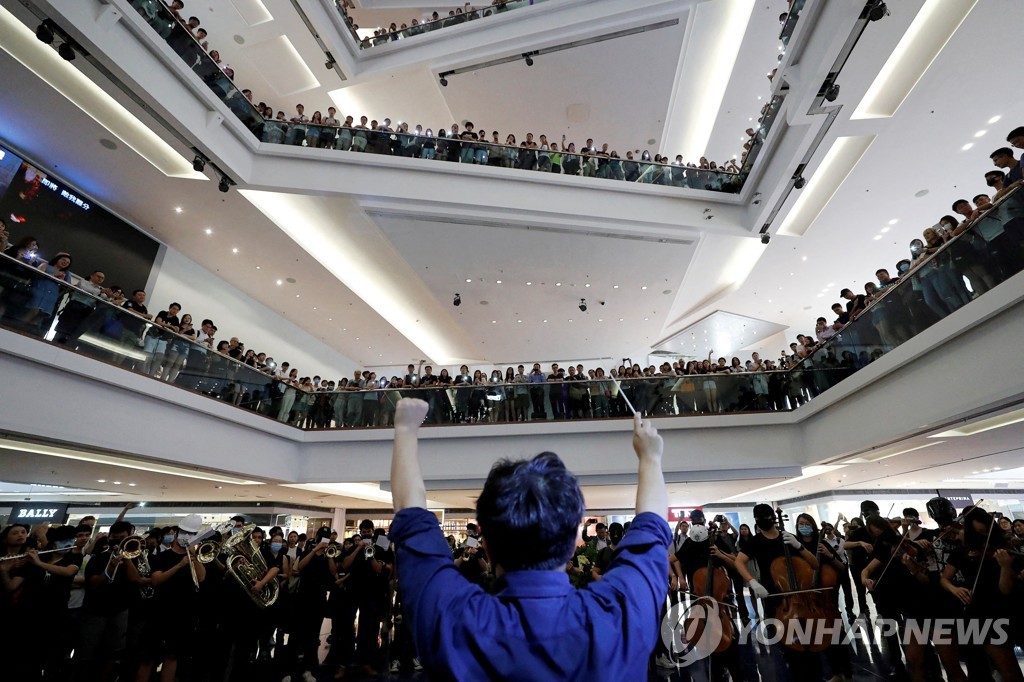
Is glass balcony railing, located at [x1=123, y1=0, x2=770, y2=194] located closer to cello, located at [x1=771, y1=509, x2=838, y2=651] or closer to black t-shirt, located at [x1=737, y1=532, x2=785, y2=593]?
black t-shirt, located at [x1=737, y1=532, x2=785, y2=593]

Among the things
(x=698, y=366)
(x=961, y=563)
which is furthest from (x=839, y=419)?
(x=961, y=563)

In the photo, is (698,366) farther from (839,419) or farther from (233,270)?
(233,270)

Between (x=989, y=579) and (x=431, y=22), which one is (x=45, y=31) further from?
(x=989, y=579)

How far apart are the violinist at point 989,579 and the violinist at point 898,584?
31 cm

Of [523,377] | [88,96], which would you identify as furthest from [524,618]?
[88,96]

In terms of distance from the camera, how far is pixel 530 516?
3.35ft

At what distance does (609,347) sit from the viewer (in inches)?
695

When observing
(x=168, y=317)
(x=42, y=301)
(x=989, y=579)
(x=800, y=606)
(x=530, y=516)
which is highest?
(x=168, y=317)

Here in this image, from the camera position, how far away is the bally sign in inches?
489

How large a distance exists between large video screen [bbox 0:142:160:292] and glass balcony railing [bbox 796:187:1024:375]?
1313 centimetres

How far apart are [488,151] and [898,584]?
9617 millimetres

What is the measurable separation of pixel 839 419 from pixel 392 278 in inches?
425

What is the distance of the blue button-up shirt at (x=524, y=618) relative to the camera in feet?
2.78

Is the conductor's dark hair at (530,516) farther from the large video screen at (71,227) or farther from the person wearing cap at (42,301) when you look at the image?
the large video screen at (71,227)
